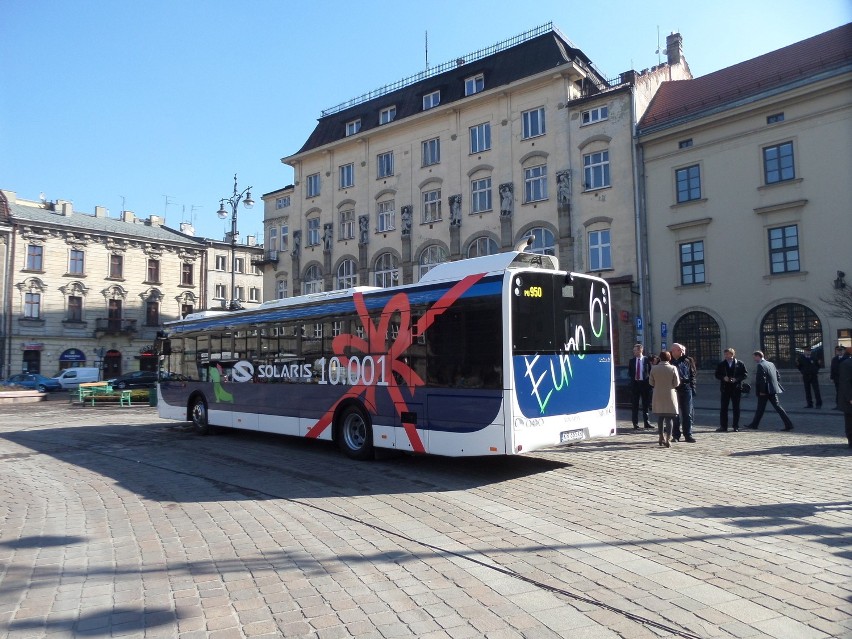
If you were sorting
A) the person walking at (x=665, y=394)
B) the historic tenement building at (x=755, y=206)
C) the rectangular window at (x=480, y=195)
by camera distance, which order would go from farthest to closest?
the rectangular window at (x=480, y=195)
the historic tenement building at (x=755, y=206)
the person walking at (x=665, y=394)

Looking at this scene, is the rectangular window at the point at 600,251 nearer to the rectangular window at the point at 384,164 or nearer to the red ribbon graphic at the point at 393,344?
the rectangular window at the point at 384,164

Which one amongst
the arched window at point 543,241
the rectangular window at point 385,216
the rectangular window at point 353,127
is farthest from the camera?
the rectangular window at point 353,127

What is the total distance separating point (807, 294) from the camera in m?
25.5

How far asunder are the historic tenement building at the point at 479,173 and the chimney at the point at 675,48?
0.08 metres

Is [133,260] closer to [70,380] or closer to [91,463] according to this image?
[70,380]

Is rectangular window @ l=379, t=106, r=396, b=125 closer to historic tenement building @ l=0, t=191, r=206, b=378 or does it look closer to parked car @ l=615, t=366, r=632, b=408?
historic tenement building @ l=0, t=191, r=206, b=378

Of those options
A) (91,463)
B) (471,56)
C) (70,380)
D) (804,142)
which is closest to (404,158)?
(471,56)

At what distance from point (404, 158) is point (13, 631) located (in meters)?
37.3

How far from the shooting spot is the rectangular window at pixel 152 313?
57750mm

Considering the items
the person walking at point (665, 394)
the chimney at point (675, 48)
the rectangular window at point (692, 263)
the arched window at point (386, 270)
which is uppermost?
the chimney at point (675, 48)

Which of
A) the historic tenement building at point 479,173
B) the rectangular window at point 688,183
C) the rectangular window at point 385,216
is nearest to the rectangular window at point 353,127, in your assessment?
the historic tenement building at point 479,173

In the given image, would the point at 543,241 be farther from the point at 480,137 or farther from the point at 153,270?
the point at 153,270

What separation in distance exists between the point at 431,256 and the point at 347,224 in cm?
819

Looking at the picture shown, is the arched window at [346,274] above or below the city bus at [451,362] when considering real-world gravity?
above
